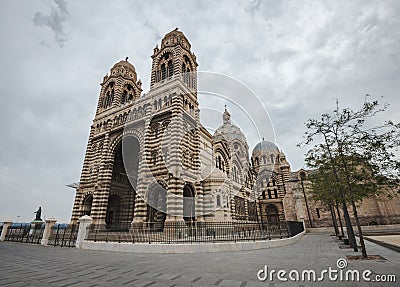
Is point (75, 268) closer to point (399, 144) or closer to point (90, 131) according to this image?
point (399, 144)

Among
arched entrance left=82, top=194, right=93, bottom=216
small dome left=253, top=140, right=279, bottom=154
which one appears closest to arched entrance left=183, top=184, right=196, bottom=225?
arched entrance left=82, top=194, right=93, bottom=216

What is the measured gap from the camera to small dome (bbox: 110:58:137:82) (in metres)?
31.9

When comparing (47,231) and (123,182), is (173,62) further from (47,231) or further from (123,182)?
(47,231)

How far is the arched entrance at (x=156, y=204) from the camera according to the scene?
66.1 ft

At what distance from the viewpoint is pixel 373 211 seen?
1201 inches

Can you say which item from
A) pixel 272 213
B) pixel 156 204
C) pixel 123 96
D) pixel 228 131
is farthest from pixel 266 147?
pixel 156 204

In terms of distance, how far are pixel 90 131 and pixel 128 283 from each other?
2900 centimetres

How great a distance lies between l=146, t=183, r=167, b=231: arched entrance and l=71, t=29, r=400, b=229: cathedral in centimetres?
10

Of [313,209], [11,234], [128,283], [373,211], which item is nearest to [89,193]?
[11,234]

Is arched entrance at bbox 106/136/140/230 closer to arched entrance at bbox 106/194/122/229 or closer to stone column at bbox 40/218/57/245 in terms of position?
arched entrance at bbox 106/194/122/229

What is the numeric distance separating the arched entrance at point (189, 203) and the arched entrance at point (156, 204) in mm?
2314

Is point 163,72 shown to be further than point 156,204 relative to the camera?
Yes

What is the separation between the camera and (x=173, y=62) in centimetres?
2531

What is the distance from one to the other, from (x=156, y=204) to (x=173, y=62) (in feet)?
57.4
